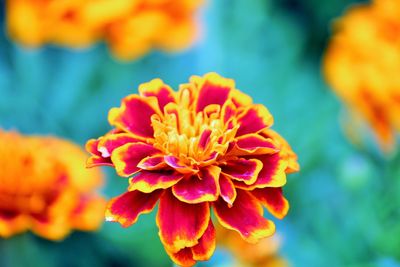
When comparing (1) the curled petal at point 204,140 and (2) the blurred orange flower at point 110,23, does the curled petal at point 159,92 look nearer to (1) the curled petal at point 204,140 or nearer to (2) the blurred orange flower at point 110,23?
(1) the curled petal at point 204,140

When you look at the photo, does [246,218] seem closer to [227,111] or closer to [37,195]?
[227,111]

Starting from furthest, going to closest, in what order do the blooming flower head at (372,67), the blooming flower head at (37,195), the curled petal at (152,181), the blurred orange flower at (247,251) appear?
the blooming flower head at (372,67) < the blurred orange flower at (247,251) < the blooming flower head at (37,195) < the curled petal at (152,181)

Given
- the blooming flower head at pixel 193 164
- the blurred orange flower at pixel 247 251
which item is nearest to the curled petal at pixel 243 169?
the blooming flower head at pixel 193 164

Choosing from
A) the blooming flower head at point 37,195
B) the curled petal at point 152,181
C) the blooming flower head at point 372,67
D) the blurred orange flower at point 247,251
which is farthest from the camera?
the blooming flower head at point 372,67

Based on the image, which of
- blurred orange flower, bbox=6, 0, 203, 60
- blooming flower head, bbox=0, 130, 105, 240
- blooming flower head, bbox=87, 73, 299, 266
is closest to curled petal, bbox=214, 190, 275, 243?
blooming flower head, bbox=87, 73, 299, 266

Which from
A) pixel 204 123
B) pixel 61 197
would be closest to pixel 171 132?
pixel 204 123

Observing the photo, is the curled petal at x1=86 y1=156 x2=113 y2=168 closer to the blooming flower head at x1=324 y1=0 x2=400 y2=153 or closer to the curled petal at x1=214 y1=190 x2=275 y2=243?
the curled petal at x1=214 y1=190 x2=275 y2=243

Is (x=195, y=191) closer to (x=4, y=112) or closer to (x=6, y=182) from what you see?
(x=6, y=182)

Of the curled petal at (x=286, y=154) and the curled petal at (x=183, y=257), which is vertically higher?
the curled petal at (x=286, y=154)
